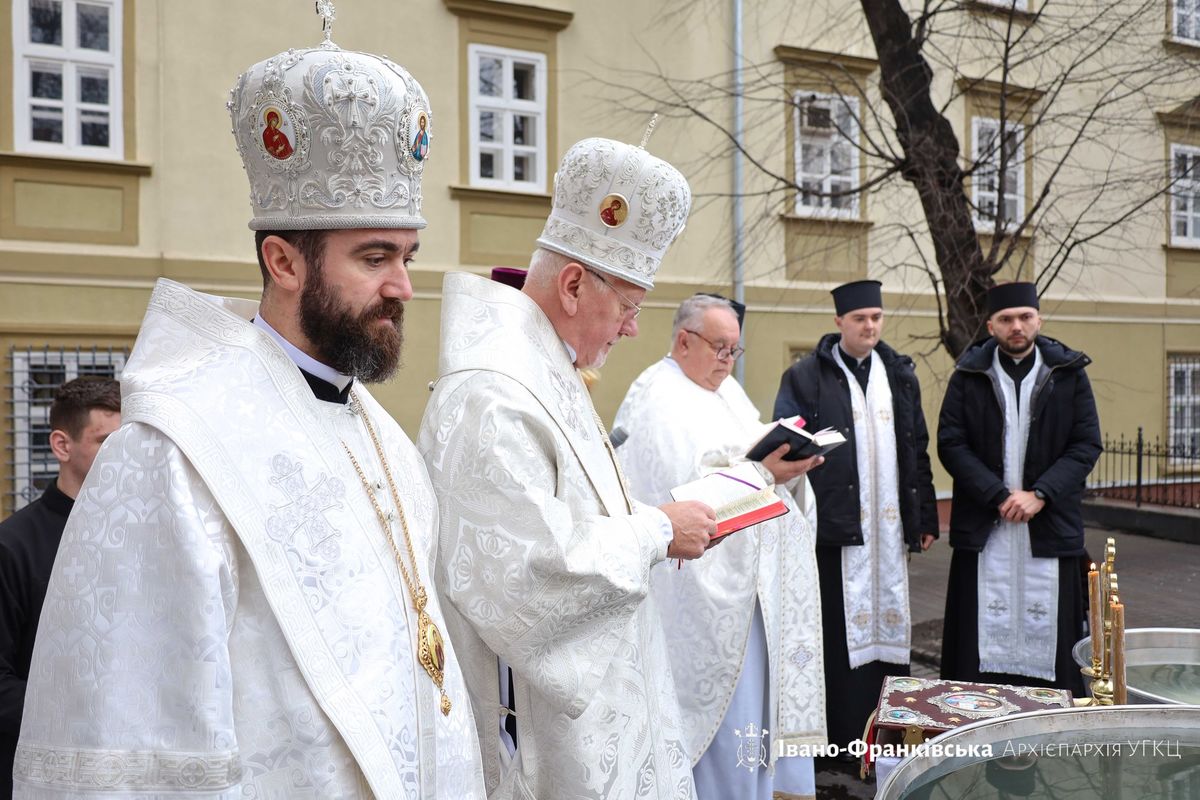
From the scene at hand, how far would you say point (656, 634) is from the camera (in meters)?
2.62

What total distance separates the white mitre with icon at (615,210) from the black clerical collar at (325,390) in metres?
0.94

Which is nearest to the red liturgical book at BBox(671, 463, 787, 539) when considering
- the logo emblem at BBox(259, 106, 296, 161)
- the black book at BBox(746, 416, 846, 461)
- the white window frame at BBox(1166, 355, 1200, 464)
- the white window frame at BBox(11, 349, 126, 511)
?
the black book at BBox(746, 416, 846, 461)

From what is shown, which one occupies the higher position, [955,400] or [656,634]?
[955,400]

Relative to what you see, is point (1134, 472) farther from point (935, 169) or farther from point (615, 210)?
point (615, 210)

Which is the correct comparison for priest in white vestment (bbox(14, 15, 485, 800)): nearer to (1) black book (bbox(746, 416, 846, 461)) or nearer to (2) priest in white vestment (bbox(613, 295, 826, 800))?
(1) black book (bbox(746, 416, 846, 461))

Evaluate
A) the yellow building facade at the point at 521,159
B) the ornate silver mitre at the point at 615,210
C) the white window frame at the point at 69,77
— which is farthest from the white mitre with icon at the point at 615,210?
the white window frame at the point at 69,77

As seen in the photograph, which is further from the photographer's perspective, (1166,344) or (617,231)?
(1166,344)

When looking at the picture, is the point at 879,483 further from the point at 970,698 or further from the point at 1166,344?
the point at 1166,344

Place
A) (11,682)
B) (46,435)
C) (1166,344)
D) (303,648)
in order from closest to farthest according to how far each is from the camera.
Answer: (303,648), (11,682), (46,435), (1166,344)

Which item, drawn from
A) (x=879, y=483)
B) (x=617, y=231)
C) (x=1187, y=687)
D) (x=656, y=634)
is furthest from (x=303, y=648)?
(x=879, y=483)

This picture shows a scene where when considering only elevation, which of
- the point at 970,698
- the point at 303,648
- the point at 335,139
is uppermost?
the point at 335,139

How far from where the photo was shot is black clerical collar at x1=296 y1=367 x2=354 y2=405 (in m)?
1.77

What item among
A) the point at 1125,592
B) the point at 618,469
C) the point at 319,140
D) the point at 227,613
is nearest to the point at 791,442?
the point at 618,469

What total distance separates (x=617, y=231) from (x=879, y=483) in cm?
308
